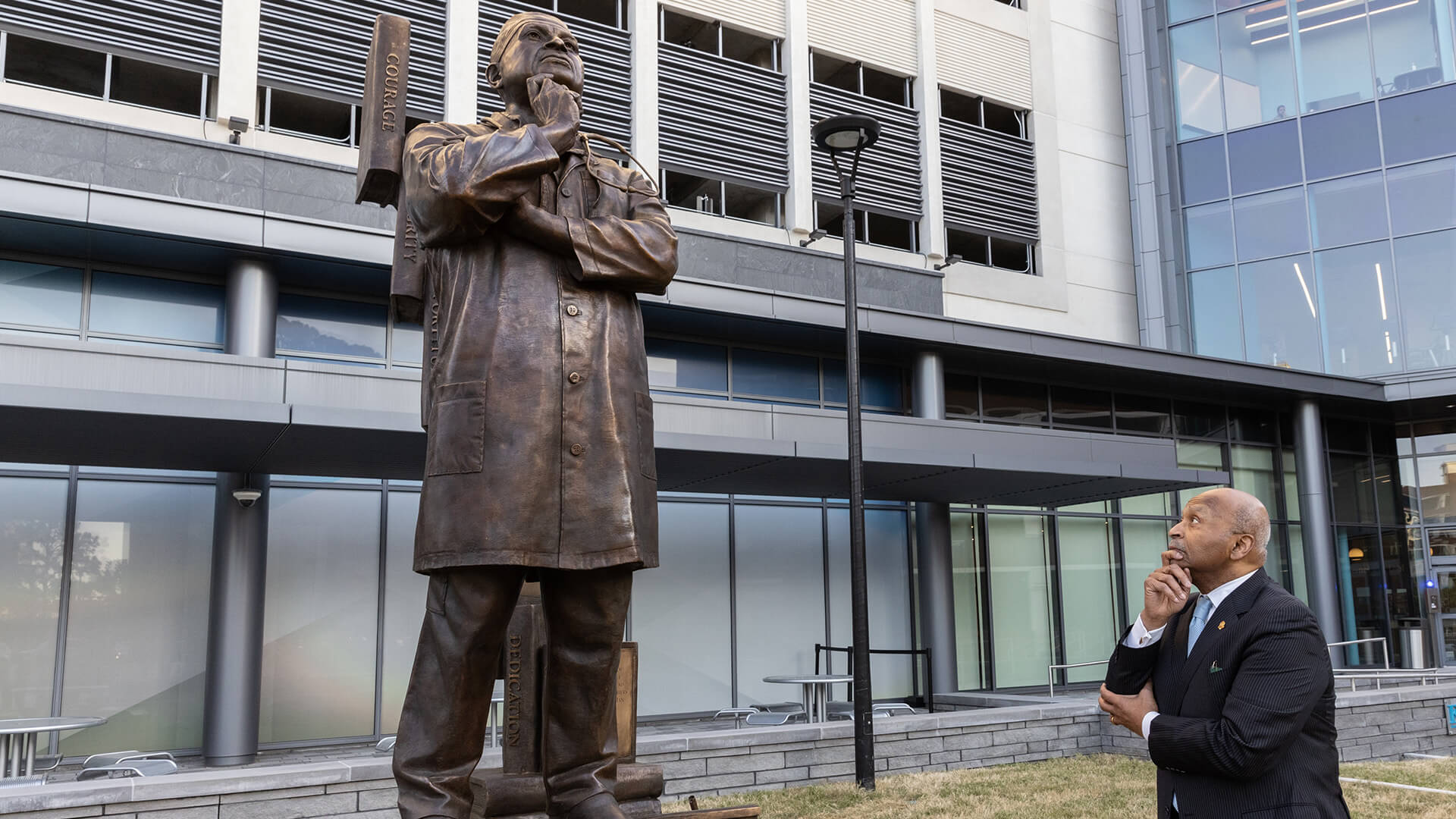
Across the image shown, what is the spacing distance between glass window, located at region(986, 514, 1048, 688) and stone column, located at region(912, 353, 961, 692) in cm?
159

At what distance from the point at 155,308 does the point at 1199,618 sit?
1279 cm

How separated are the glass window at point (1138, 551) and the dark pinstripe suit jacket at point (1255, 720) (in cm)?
1848

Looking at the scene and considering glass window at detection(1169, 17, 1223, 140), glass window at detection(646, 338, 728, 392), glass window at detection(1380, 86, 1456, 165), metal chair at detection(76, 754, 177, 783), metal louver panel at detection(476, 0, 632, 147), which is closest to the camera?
metal chair at detection(76, 754, 177, 783)

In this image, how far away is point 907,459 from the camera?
540 inches

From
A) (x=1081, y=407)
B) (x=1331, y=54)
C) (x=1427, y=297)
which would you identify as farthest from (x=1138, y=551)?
(x=1331, y=54)

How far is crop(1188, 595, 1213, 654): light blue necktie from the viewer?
3574 mm

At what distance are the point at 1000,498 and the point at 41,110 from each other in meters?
→ 13.5

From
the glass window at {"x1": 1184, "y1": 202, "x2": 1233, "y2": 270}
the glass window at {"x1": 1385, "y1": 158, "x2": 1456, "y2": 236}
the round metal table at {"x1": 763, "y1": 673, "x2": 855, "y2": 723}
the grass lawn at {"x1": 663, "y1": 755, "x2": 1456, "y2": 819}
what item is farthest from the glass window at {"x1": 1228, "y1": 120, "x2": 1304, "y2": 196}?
the round metal table at {"x1": 763, "y1": 673, "x2": 855, "y2": 723}

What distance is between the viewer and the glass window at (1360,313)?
23625 millimetres

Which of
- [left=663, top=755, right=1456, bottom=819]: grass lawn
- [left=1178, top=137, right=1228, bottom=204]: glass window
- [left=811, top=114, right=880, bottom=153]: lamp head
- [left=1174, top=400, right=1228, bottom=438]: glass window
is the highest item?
[left=1178, top=137, right=1228, bottom=204]: glass window

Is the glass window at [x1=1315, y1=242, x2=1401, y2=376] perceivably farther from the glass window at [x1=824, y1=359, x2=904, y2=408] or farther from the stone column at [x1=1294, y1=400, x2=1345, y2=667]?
the glass window at [x1=824, y1=359, x2=904, y2=408]

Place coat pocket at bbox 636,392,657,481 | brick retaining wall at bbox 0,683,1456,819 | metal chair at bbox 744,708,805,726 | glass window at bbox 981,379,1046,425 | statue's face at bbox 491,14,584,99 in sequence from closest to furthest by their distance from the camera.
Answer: coat pocket at bbox 636,392,657,481 → statue's face at bbox 491,14,584,99 → brick retaining wall at bbox 0,683,1456,819 → metal chair at bbox 744,708,805,726 → glass window at bbox 981,379,1046,425

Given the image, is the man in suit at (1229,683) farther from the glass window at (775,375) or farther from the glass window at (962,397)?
the glass window at (962,397)

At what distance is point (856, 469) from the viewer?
36.0ft
